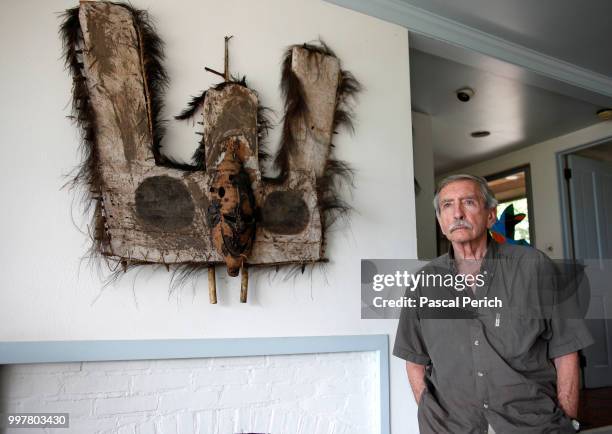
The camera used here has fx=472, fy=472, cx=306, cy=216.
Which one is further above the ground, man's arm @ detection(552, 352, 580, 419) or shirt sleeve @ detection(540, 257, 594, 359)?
shirt sleeve @ detection(540, 257, 594, 359)

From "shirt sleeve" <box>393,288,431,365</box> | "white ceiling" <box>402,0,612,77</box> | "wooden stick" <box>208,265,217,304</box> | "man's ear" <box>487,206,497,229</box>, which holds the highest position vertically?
"white ceiling" <box>402,0,612,77</box>

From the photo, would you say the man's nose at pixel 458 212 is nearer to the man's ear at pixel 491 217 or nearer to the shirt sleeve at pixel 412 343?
the man's ear at pixel 491 217

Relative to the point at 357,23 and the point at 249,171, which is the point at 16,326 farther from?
the point at 357,23

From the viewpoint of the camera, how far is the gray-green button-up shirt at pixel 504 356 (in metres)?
1.35

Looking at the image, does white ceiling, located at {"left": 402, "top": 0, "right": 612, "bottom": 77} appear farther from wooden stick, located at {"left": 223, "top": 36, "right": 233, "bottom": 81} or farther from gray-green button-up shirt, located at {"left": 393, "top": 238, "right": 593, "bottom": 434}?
gray-green button-up shirt, located at {"left": 393, "top": 238, "right": 593, "bottom": 434}

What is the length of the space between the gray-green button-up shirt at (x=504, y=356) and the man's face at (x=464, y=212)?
10cm

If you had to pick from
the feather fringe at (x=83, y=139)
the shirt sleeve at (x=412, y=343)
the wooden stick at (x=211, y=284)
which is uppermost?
the feather fringe at (x=83, y=139)

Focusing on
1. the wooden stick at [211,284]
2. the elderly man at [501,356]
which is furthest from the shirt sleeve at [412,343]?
the wooden stick at [211,284]

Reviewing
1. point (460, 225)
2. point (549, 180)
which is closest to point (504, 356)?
point (460, 225)

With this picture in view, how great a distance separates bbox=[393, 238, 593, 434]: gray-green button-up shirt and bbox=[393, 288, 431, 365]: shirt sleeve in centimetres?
8

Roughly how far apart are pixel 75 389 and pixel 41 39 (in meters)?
1.31

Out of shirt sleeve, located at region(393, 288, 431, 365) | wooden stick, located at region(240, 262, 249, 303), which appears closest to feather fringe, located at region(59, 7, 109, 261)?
wooden stick, located at region(240, 262, 249, 303)

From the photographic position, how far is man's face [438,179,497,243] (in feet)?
5.15

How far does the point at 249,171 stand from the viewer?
199cm
